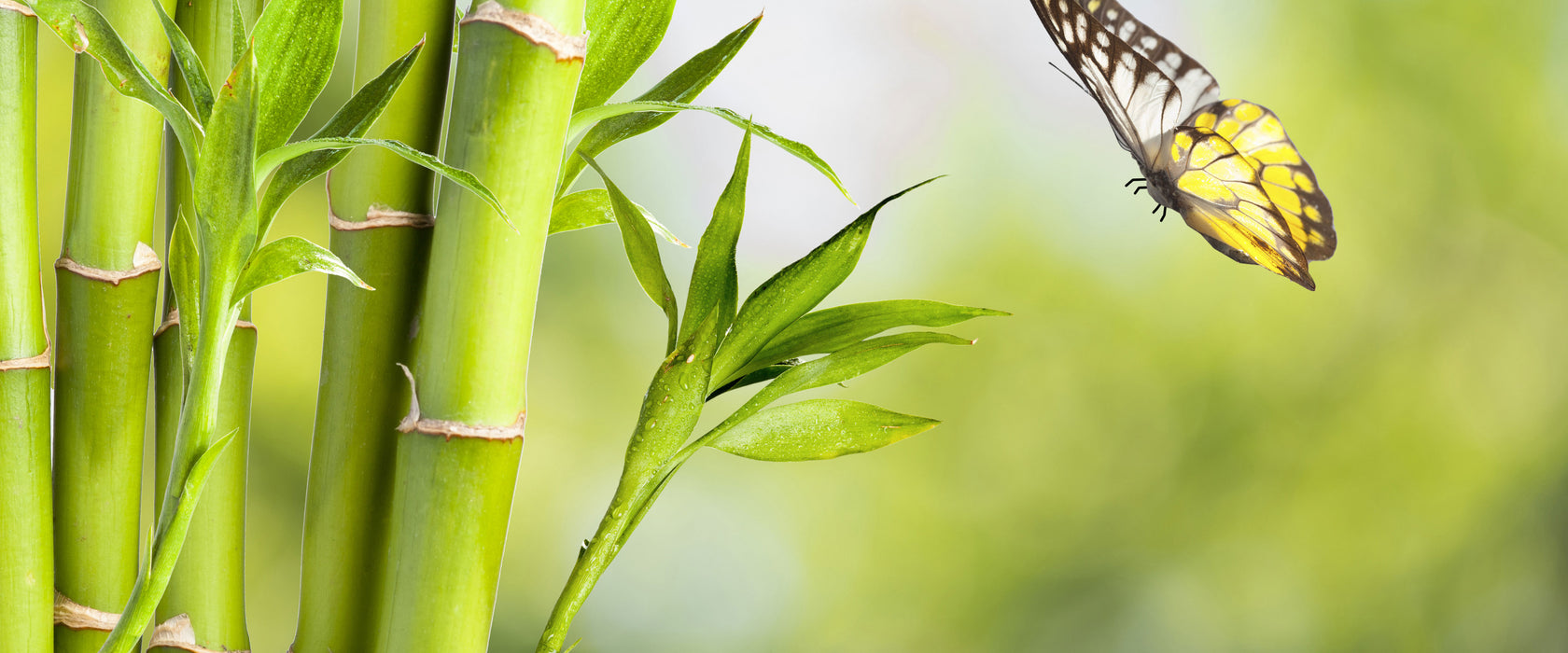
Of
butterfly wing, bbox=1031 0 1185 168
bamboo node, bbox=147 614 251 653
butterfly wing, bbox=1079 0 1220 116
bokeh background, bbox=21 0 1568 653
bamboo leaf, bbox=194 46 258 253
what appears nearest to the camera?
bamboo leaf, bbox=194 46 258 253

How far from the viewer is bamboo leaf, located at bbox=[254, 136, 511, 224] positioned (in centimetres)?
21

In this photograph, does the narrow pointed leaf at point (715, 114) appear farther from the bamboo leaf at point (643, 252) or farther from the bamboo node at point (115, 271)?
the bamboo node at point (115, 271)

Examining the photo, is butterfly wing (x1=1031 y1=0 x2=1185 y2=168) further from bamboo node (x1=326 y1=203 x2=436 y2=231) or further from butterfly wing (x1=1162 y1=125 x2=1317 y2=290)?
bamboo node (x1=326 y1=203 x2=436 y2=231)

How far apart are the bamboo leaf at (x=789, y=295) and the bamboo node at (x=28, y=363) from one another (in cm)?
21

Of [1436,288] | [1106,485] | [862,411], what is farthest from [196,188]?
[1436,288]

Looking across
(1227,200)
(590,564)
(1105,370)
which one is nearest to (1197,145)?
(1227,200)

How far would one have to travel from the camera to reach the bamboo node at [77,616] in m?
0.30

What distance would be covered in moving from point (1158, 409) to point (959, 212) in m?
0.27

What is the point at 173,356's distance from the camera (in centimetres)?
32

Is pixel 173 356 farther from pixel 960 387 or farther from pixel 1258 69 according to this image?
pixel 1258 69

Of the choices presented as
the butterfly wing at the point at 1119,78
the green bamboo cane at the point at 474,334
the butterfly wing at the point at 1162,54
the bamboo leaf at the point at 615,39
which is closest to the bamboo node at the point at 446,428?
the green bamboo cane at the point at 474,334

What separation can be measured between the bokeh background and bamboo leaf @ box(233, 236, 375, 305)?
0.50m

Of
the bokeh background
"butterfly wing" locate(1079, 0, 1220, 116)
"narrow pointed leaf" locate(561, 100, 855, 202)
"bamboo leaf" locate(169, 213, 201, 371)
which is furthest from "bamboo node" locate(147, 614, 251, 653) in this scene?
"butterfly wing" locate(1079, 0, 1220, 116)

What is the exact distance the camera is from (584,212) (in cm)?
32
